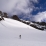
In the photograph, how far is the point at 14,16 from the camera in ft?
270
